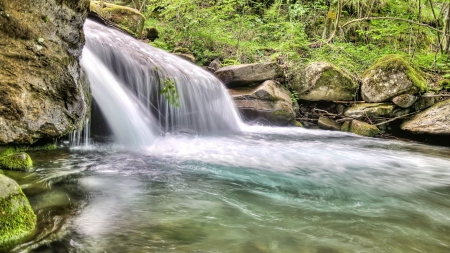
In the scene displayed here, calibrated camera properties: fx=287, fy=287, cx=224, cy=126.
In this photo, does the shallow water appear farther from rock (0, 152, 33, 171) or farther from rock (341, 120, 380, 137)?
rock (341, 120, 380, 137)

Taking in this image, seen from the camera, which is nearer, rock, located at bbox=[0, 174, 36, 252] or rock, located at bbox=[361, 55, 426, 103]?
rock, located at bbox=[0, 174, 36, 252]

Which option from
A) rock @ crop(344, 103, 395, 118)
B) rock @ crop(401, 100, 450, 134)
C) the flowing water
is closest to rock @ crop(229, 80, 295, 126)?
rock @ crop(344, 103, 395, 118)

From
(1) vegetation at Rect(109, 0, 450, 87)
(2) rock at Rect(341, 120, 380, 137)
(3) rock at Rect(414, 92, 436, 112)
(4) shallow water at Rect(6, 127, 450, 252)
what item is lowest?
(4) shallow water at Rect(6, 127, 450, 252)

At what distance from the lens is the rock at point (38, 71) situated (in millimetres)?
2963

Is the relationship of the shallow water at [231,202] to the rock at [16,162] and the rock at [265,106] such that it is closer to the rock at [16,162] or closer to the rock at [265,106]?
the rock at [16,162]

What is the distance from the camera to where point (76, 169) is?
3033 mm

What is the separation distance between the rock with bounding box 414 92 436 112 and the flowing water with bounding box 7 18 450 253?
58.7 inches

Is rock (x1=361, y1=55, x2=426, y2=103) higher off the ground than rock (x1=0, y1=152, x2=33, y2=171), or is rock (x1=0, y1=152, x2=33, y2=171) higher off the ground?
rock (x1=361, y1=55, x2=426, y2=103)

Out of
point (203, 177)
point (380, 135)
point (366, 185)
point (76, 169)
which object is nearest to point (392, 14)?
point (380, 135)

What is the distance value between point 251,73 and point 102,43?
14.0ft

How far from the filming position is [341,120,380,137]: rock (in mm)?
7523

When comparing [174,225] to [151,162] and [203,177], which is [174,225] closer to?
[203,177]

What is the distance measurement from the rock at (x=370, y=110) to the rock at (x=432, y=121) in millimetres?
560

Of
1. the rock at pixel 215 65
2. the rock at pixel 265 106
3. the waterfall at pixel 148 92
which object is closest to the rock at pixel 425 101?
the rock at pixel 265 106
